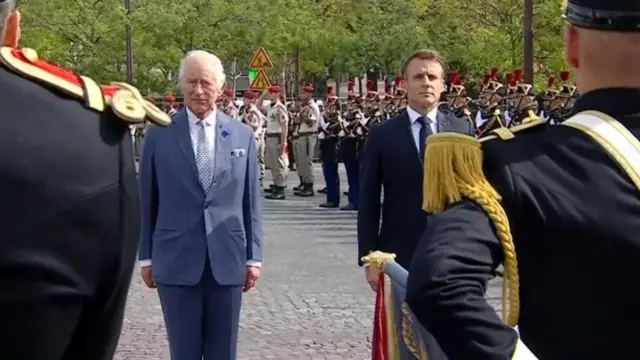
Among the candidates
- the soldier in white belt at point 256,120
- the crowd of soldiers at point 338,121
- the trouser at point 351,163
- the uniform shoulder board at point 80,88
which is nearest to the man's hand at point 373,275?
the uniform shoulder board at point 80,88

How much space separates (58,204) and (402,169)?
3.72 meters

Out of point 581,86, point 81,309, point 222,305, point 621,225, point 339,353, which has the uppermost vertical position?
point 581,86

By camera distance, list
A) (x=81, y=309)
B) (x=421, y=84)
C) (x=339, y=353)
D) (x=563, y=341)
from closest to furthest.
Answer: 1. (x=81, y=309)
2. (x=563, y=341)
3. (x=421, y=84)
4. (x=339, y=353)

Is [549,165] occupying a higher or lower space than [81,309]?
higher

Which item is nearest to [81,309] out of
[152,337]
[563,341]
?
[563,341]

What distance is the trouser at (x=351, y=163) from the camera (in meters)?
18.7

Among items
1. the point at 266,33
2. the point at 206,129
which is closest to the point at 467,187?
the point at 206,129

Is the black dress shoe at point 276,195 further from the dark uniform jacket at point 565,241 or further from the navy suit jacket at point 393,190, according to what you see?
the dark uniform jacket at point 565,241

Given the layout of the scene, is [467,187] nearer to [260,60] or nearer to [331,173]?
[331,173]

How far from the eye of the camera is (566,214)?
7.42 feet

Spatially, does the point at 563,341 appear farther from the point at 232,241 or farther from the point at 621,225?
the point at 232,241

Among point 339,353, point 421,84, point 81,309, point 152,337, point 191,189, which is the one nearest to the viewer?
point 81,309

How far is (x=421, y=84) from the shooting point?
234 inches

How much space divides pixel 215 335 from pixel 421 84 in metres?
1.62
